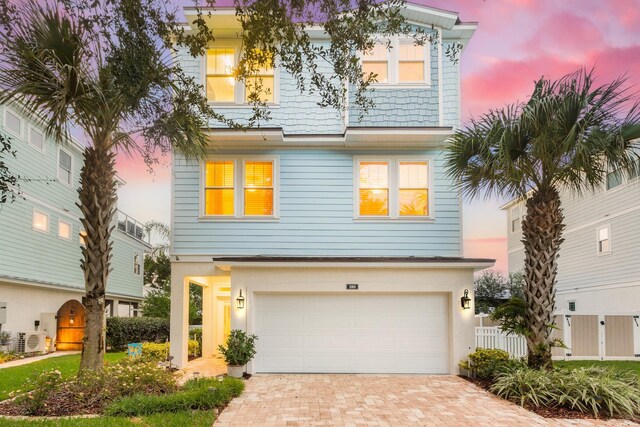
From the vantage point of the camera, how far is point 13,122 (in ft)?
62.3

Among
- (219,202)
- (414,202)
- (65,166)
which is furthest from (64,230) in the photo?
(414,202)

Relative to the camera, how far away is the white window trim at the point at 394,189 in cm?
1470

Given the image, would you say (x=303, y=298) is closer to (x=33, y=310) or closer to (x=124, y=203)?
(x=33, y=310)

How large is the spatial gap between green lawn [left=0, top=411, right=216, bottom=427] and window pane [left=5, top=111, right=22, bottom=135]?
45.0 ft

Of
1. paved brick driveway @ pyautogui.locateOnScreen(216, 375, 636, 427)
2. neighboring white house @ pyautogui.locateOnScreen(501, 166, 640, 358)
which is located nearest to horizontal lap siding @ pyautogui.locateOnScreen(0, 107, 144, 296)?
paved brick driveway @ pyautogui.locateOnScreen(216, 375, 636, 427)

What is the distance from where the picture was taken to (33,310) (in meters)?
20.1

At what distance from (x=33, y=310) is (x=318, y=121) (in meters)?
13.1

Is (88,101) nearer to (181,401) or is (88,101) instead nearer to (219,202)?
(181,401)

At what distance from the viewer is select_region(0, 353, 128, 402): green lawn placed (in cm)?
Answer: 1122

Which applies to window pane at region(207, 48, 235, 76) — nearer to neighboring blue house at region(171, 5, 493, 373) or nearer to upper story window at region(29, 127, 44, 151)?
neighboring blue house at region(171, 5, 493, 373)

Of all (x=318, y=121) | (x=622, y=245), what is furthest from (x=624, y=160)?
(x=622, y=245)

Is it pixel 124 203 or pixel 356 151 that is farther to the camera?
pixel 124 203

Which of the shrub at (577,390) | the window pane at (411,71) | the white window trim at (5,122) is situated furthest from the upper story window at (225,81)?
the shrub at (577,390)

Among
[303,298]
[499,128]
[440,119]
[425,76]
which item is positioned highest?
[425,76]
